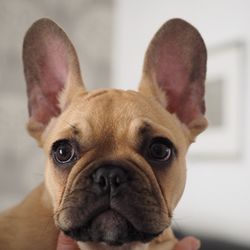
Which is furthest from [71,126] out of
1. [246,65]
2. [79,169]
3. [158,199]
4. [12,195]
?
[12,195]

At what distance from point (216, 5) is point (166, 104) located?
1154mm

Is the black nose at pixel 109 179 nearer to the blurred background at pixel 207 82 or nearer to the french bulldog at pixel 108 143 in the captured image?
the french bulldog at pixel 108 143

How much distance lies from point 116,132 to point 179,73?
0.79ft

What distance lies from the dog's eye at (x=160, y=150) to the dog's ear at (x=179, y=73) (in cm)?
15

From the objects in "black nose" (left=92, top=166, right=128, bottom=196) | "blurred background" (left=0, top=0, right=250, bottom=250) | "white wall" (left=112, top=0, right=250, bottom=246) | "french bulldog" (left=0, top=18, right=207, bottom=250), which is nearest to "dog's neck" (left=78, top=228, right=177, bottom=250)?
"french bulldog" (left=0, top=18, right=207, bottom=250)

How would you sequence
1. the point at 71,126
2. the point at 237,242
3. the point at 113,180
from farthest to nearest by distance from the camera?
the point at 237,242
the point at 71,126
the point at 113,180

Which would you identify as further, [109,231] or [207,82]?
[207,82]

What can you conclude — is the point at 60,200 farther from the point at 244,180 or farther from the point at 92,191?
the point at 244,180

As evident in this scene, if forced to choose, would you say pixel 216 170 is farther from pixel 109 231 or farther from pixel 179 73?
pixel 109 231

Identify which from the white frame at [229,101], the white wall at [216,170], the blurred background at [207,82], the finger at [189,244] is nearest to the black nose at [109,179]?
the finger at [189,244]

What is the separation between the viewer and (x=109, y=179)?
664 mm

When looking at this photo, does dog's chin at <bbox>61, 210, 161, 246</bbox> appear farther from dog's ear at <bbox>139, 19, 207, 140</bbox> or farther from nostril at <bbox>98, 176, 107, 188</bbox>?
dog's ear at <bbox>139, 19, 207, 140</bbox>

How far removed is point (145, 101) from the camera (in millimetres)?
840

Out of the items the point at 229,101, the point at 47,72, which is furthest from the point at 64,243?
the point at 229,101
